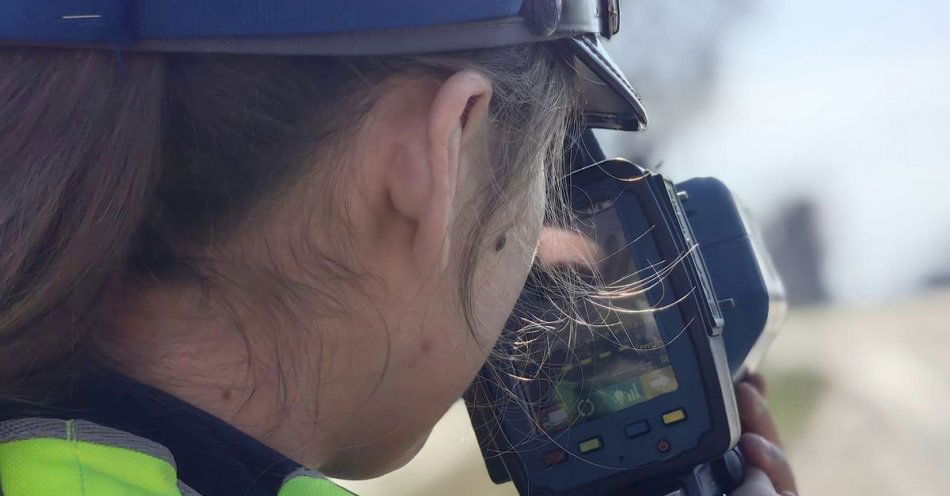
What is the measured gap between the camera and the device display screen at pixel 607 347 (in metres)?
1.19

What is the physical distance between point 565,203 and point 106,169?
61 centimetres

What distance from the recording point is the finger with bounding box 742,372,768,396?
1.47 meters

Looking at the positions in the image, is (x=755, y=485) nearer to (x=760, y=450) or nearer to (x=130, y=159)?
(x=760, y=450)

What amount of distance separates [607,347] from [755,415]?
306mm

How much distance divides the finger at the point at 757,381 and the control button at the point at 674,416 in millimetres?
269

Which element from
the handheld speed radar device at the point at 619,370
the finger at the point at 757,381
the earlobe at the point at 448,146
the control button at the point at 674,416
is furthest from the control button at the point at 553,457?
the earlobe at the point at 448,146

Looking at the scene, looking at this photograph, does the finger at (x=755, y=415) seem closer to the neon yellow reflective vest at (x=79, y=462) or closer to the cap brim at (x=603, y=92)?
the cap brim at (x=603, y=92)

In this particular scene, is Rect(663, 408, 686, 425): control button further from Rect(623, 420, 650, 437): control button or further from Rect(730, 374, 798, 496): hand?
Rect(730, 374, 798, 496): hand

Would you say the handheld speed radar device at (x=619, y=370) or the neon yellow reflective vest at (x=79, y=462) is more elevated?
the neon yellow reflective vest at (x=79, y=462)

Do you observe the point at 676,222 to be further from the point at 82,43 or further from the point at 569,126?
the point at 82,43

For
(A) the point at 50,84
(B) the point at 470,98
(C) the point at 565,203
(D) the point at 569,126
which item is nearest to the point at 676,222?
(C) the point at 565,203

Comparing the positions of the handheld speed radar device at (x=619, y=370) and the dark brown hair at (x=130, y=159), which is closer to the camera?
the dark brown hair at (x=130, y=159)

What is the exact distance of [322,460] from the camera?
91 cm

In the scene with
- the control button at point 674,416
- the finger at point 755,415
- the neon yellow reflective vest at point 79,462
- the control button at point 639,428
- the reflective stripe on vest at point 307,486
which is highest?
the neon yellow reflective vest at point 79,462
